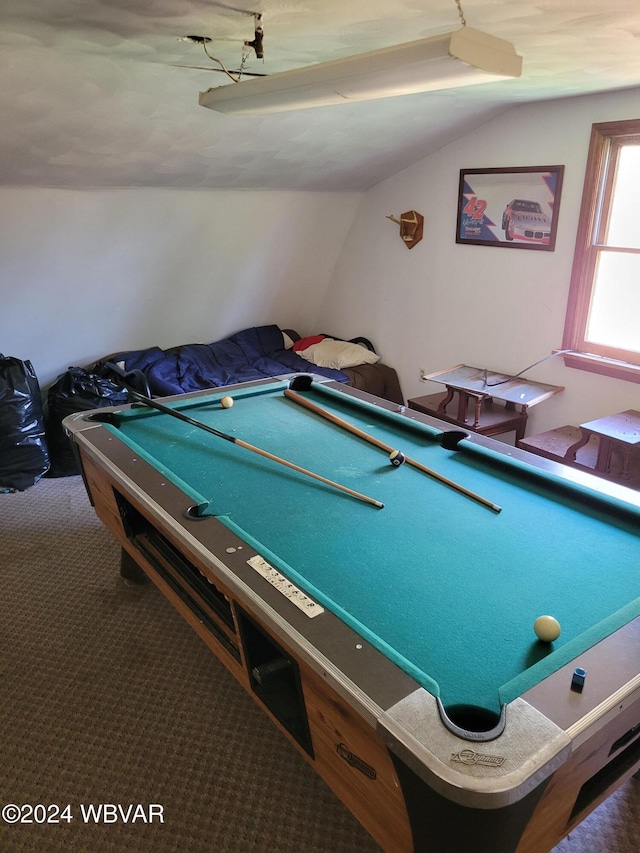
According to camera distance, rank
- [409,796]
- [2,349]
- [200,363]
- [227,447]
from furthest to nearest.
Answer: [200,363] < [2,349] < [227,447] < [409,796]

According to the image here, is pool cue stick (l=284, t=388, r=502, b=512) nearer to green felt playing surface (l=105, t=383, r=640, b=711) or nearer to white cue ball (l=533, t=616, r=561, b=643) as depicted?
green felt playing surface (l=105, t=383, r=640, b=711)

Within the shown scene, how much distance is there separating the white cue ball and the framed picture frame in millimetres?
2797

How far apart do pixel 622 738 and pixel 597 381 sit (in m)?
2.50

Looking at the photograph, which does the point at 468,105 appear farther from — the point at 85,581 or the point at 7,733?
the point at 7,733

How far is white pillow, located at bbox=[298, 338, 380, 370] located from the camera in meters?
4.61

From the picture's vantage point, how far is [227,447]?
222 centimetres

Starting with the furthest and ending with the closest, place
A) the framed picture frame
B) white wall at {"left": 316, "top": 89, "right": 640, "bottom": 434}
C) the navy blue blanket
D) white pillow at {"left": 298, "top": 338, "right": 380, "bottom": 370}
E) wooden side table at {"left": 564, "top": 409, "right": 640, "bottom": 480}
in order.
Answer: white pillow at {"left": 298, "top": 338, "right": 380, "bottom": 370} < the navy blue blanket < the framed picture frame < white wall at {"left": 316, "top": 89, "right": 640, "bottom": 434} < wooden side table at {"left": 564, "top": 409, "right": 640, "bottom": 480}

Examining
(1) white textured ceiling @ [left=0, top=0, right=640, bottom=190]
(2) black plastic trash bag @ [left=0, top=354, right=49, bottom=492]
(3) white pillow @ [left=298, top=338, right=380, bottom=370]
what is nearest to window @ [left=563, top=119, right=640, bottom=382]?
(1) white textured ceiling @ [left=0, top=0, right=640, bottom=190]

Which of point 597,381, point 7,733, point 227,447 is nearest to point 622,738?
point 227,447

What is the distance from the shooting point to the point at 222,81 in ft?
8.34

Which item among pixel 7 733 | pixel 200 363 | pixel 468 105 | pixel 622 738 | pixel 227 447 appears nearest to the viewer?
pixel 622 738

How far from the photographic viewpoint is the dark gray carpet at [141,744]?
168 cm

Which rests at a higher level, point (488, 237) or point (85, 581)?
point (488, 237)

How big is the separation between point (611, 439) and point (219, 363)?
2.74 meters
